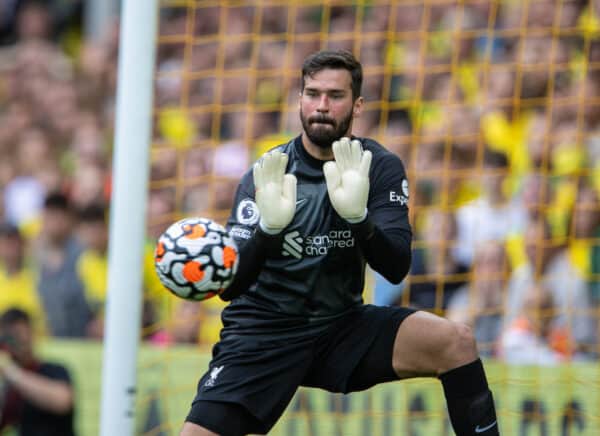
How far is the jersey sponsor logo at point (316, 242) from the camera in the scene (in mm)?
4559

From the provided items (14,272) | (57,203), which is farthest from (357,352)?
(14,272)

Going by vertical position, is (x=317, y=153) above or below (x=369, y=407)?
above

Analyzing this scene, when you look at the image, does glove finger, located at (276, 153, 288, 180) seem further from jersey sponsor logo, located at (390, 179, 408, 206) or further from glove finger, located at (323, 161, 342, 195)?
jersey sponsor logo, located at (390, 179, 408, 206)

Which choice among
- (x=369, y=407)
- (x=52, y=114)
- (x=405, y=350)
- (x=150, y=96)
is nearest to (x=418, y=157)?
(x=369, y=407)

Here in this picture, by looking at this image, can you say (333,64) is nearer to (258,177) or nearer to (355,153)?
(355,153)

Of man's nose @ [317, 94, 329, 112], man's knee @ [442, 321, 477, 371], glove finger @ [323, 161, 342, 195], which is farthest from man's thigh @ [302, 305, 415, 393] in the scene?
man's nose @ [317, 94, 329, 112]

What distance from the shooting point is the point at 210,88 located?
8.73m

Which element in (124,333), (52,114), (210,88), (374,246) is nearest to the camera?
(374,246)

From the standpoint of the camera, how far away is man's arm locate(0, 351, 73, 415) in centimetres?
718

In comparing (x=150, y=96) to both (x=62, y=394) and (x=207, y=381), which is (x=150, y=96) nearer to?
(x=207, y=381)

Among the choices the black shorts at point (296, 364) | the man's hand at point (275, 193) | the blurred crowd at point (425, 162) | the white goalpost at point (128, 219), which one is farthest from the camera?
the blurred crowd at point (425, 162)

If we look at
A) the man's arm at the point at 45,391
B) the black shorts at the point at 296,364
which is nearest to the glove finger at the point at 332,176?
the black shorts at the point at 296,364

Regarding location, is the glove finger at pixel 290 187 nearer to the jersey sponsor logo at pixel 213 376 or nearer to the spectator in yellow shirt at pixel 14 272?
the jersey sponsor logo at pixel 213 376

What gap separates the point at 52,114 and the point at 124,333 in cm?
528
